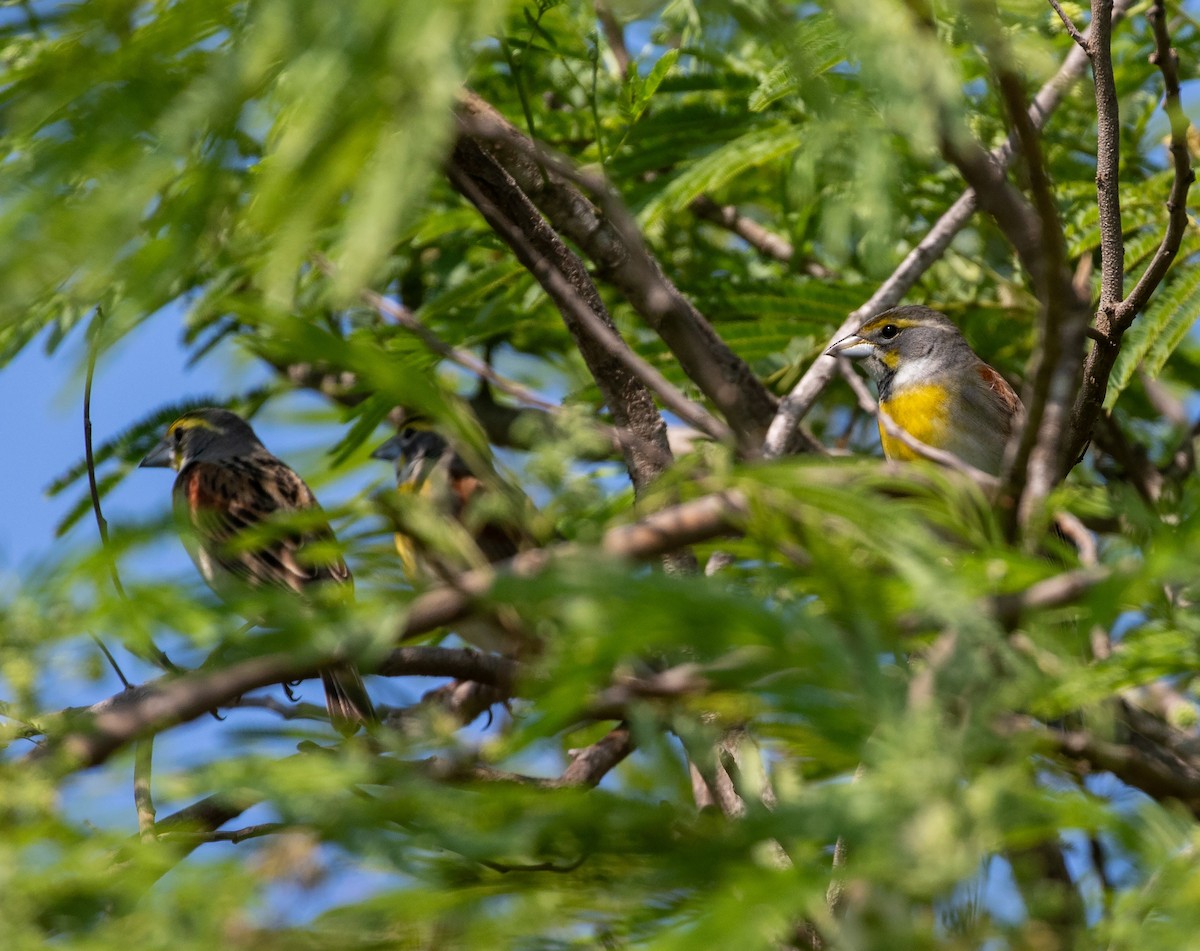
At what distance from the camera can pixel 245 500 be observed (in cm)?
681

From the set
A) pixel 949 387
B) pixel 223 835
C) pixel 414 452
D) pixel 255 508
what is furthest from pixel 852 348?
pixel 223 835

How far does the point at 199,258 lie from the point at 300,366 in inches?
208

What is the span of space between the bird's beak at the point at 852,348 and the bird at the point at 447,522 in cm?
156

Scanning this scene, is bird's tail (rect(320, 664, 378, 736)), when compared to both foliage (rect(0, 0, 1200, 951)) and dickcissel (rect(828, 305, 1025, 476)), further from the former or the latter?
dickcissel (rect(828, 305, 1025, 476))

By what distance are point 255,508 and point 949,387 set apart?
134 inches

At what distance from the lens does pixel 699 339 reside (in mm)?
4895

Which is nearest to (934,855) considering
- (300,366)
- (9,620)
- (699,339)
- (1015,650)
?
(1015,650)

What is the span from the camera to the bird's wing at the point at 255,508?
6211 mm

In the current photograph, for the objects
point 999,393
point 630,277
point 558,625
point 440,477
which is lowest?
point 999,393

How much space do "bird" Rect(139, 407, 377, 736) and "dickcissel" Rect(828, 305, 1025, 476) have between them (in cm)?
269

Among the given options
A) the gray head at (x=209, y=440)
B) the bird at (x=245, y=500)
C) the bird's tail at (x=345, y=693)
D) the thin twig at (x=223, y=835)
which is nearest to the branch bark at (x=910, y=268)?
the bird at (x=245, y=500)

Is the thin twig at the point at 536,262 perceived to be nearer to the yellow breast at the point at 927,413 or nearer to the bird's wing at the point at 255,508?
the bird's wing at the point at 255,508

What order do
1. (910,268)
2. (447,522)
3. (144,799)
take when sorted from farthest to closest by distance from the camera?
(910,268) → (144,799) → (447,522)

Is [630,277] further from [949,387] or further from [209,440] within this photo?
[209,440]
